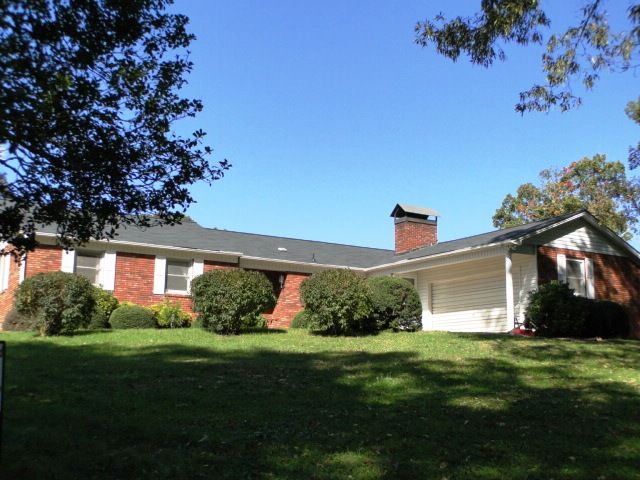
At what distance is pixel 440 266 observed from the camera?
2178 centimetres

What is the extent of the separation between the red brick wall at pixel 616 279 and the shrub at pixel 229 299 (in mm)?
10084

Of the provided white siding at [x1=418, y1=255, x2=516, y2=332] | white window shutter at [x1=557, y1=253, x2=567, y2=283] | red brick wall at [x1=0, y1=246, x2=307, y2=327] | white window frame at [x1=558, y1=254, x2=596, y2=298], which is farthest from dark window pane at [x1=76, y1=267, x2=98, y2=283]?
white window frame at [x1=558, y1=254, x2=596, y2=298]

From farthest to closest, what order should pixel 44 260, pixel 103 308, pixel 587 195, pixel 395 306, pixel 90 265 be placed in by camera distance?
pixel 587 195 < pixel 90 265 < pixel 44 260 < pixel 103 308 < pixel 395 306

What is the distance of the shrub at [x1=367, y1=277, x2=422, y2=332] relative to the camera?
16.7 meters

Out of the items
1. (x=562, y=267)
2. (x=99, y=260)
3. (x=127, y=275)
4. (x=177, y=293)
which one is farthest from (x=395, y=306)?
(x=99, y=260)

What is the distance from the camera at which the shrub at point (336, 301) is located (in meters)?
15.3

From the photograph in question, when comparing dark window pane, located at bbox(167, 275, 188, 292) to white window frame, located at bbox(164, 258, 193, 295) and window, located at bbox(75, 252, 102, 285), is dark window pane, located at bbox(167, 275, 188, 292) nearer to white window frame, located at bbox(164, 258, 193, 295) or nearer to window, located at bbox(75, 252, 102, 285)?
white window frame, located at bbox(164, 258, 193, 295)

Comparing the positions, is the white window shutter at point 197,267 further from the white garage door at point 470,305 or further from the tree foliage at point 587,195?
the tree foliage at point 587,195

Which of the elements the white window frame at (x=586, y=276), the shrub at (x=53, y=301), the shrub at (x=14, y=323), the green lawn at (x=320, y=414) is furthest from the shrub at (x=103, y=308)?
the white window frame at (x=586, y=276)

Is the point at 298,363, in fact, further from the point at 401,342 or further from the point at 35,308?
the point at 35,308

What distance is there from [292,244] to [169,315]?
8966mm

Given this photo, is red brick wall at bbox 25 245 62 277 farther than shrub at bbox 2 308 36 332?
Yes

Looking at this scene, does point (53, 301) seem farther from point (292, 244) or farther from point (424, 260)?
point (292, 244)

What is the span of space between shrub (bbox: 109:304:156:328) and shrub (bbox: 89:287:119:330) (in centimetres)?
28
